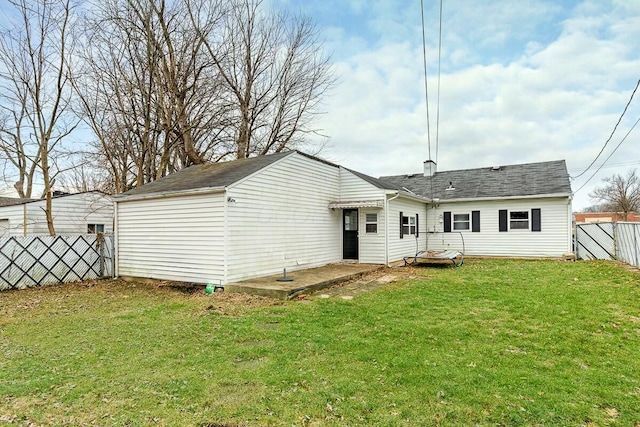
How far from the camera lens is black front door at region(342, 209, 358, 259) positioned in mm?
13102

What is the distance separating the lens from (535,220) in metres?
14.4

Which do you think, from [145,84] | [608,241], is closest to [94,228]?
[145,84]

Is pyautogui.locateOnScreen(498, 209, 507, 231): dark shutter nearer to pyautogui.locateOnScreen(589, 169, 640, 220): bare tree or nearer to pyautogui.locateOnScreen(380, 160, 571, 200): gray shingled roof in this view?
pyautogui.locateOnScreen(380, 160, 571, 200): gray shingled roof

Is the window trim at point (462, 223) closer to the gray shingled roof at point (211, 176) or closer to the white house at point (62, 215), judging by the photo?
the gray shingled roof at point (211, 176)

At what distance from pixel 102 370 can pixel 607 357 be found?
5.77 metres

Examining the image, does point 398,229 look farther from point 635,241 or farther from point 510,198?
point 635,241

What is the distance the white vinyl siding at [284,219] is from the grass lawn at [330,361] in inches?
73.8

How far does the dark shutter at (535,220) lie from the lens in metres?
14.3

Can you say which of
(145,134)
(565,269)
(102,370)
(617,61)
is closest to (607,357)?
(102,370)

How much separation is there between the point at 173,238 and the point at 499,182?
13.9m

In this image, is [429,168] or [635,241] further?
[429,168]

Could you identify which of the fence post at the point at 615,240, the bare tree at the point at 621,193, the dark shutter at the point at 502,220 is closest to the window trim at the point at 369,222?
the dark shutter at the point at 502,220

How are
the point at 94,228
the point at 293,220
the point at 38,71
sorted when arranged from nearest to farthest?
the point at 293,220 → the point at 38,71 → the point at 94,228

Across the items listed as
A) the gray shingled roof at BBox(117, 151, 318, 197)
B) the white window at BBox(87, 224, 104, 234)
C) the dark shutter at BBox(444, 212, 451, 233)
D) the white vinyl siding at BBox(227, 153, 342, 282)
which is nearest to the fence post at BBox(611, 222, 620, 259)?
the dark shutter at BBox(444, 212, 451, 233)
